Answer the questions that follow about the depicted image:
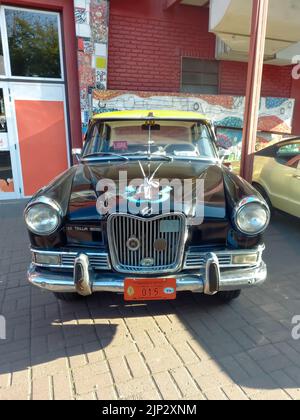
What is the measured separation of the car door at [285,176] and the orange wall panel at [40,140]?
438 cm

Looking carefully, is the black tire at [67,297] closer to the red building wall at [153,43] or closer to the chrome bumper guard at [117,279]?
the chrome bumper guard at [117,279]

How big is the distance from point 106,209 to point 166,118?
5.48 ft

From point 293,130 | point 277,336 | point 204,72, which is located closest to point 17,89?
point 204,72

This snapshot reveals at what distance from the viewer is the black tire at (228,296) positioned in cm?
295

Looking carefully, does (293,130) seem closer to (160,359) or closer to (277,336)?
(277,336)

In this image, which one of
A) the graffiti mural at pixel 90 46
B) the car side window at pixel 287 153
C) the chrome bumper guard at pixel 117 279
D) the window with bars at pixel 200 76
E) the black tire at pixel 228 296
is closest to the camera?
the chrome bumper guard at pixel 117 279

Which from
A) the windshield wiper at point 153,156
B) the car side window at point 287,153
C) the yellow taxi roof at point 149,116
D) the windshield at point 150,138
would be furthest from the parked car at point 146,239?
the car side window at point 287,153

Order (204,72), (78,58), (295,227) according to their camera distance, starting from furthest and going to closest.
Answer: (204,72) → (78,58) → (295,227)

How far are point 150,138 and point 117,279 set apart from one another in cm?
186

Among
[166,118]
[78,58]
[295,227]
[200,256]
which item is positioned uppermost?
[78,58]

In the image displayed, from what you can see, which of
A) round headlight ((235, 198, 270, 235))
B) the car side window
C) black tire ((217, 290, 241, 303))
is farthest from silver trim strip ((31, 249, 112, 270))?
the car side window

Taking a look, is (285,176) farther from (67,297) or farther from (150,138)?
(67,297)

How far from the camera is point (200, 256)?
8.09 feet

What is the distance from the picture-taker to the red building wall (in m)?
7.05
